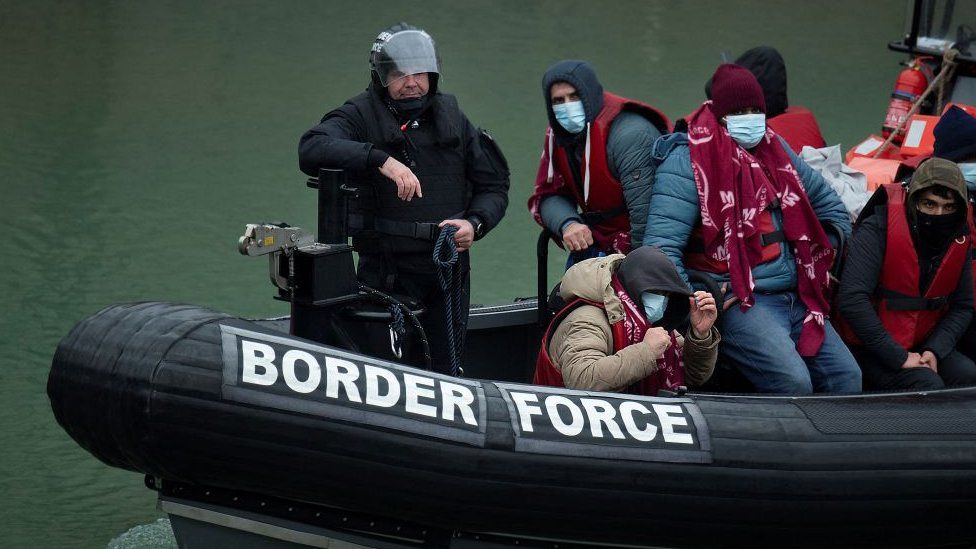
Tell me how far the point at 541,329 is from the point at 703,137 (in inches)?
33.0

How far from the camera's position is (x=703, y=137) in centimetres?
391

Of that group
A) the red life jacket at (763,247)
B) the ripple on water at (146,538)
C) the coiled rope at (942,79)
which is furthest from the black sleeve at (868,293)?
the ripple on water at (146,538)

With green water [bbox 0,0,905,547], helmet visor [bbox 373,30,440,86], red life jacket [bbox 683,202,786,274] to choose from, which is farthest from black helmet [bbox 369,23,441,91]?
green water [bbox 0,0,905,547]

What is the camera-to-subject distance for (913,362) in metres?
3.97

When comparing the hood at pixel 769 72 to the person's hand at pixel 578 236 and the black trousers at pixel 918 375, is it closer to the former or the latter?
the person's hand at pixel 578 236

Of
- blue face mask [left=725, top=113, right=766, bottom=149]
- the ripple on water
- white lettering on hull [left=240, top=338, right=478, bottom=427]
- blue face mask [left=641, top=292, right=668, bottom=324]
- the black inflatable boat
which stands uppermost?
blue face mask [left=725, top=113, right=766, bottom=149]

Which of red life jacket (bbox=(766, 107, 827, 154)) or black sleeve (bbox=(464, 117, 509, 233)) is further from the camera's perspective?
red life jacket (bbox=(766, 107, 827, 154))

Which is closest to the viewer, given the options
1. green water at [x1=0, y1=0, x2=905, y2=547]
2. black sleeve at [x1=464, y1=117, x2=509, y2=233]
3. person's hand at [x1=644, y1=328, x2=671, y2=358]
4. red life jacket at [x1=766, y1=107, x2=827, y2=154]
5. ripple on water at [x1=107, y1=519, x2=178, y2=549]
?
person's hand at [x1=644, y1=328, x2=671, y2=358]

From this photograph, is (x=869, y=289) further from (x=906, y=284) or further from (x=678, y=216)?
(x=678, y=216)

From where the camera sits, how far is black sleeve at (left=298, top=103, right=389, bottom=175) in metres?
3.80

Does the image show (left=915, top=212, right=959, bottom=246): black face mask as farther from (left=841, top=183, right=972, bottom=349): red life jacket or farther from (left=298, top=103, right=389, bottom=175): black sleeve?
(left=298, top=103, right=389, bottom=175): black sleeve

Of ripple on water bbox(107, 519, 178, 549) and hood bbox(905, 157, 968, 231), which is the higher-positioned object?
hood bbox(905, 157, 968, 231)

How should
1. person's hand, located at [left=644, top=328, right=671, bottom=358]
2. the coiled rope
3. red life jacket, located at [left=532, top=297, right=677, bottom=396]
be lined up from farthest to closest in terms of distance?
1. the coiled rope
2. red life jacket, located at [left=532, top=297, right=677, bottom=396]
3. person's hand, located at [left=644, top=328, right=671, bottom=358]

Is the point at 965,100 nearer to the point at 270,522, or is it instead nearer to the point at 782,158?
the point at 782,158
